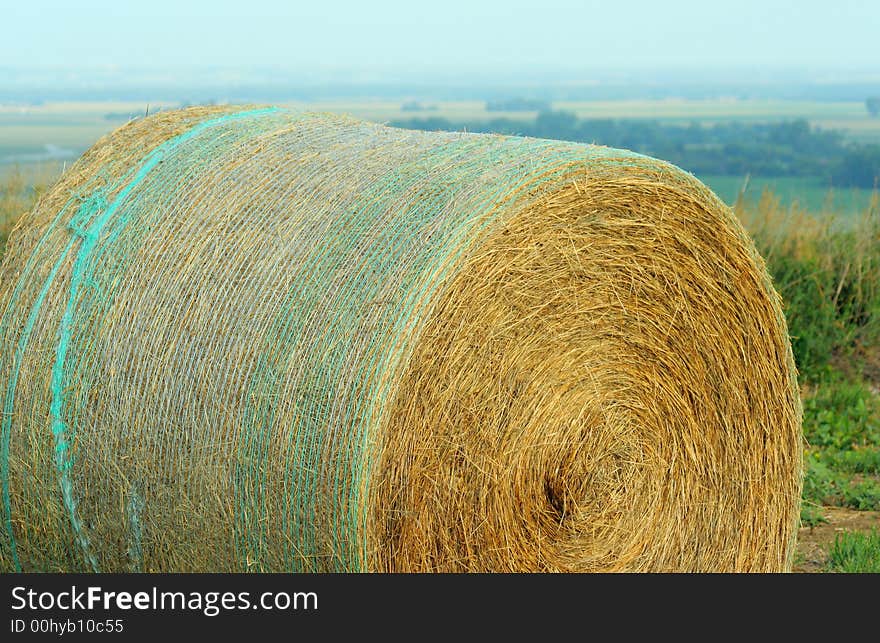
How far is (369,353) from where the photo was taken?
12.2ft

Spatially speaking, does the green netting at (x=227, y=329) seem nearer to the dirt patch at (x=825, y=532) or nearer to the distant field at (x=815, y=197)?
the dirt patch at (x=825, y=532)

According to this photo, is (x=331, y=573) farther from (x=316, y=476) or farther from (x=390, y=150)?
(x=390, y=150)

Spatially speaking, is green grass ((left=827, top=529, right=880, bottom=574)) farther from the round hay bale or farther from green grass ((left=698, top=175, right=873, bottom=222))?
green grass ((left=698, top=175, right=873, bottom=222))

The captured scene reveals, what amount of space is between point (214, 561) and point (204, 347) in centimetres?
76

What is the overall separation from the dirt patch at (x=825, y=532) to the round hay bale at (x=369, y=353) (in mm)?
880

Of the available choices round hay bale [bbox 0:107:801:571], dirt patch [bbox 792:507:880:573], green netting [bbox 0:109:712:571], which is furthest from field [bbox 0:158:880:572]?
green netting [bbox 0:109:712:571]

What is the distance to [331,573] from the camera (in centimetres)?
385

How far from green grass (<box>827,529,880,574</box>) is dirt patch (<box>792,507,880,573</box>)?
0.25 ft

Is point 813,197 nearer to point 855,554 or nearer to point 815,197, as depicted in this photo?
point 815,197

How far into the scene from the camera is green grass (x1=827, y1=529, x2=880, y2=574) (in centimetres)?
545

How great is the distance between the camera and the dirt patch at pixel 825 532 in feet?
19.0

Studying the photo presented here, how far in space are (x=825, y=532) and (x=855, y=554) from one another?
636mm

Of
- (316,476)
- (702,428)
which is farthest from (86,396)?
(702,428)

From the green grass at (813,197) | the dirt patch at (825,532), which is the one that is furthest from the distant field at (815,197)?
the dirt patch at (825,532)
